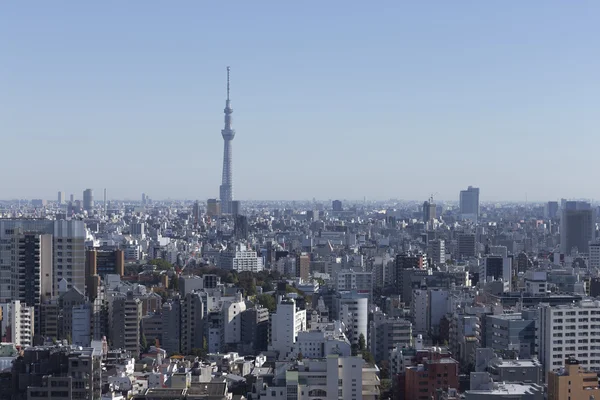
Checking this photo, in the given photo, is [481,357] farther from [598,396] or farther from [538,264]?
[538,264]

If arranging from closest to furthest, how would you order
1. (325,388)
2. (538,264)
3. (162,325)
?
(325,388) → (162,325) → (538,264)

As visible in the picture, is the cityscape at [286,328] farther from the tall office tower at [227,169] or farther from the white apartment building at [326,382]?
the tall office tower at [227,169]

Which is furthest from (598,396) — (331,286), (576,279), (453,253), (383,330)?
(453,253)

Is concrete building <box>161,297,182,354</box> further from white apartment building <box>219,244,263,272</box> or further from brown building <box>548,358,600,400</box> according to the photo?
white apartment building <box>219,244,263,272</box>

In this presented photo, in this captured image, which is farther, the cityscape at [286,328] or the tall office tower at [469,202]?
the tall office tower at [469,202]

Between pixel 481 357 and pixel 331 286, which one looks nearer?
pixel 481 357

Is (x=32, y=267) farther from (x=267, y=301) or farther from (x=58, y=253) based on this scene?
(x=267, y=301)

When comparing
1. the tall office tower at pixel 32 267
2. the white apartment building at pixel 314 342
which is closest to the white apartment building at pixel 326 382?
the white apartment building at pixel 314 342
